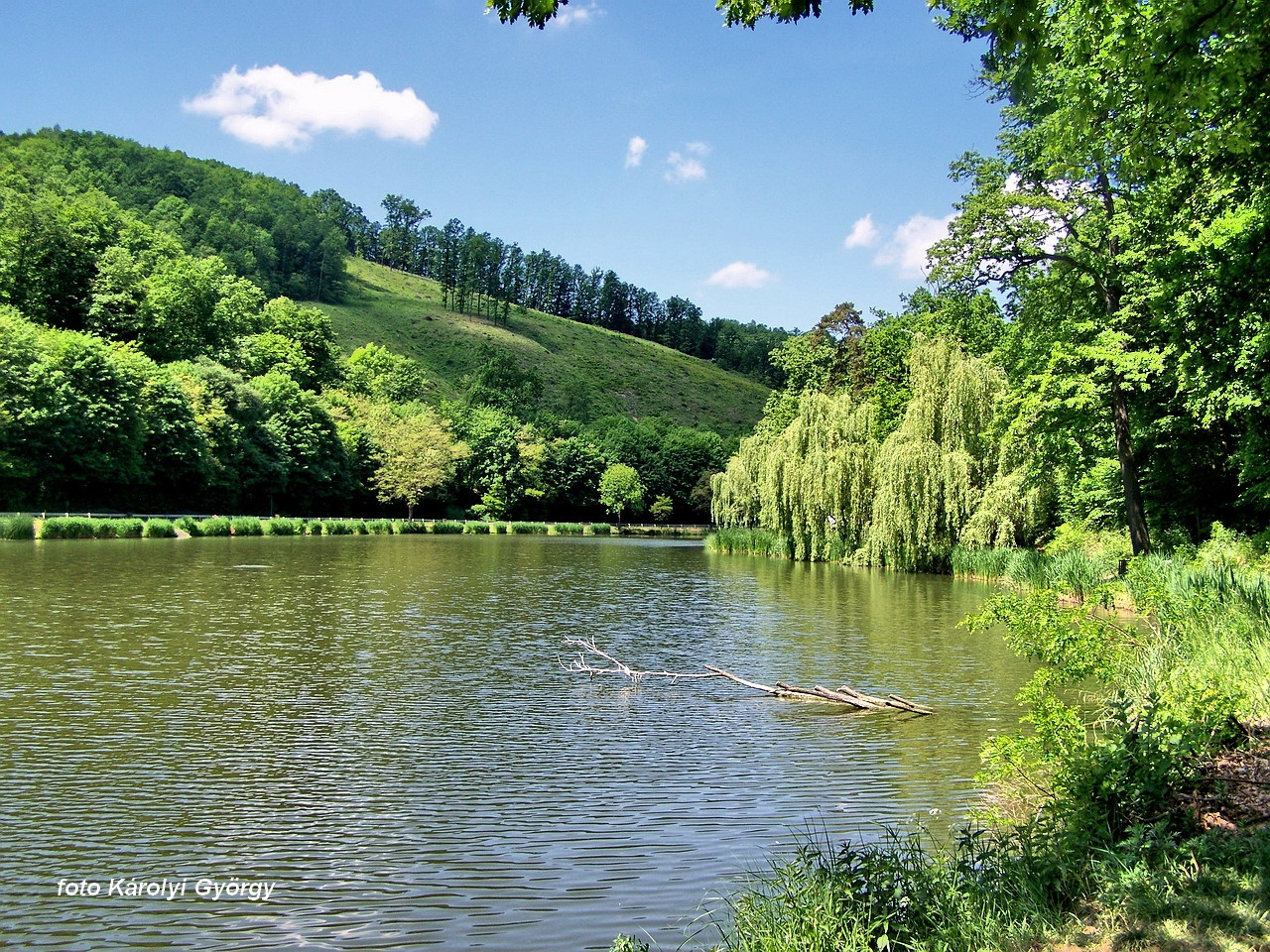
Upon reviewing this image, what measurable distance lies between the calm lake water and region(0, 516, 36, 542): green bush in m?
23.6

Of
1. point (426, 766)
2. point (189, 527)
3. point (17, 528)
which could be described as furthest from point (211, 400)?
point (426, 766)

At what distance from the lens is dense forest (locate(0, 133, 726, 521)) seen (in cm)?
4969

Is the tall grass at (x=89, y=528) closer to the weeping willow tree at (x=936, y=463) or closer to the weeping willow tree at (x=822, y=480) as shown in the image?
the weeping willow tree at (x=822, y=480)

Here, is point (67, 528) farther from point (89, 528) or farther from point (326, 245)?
point (326, 245)

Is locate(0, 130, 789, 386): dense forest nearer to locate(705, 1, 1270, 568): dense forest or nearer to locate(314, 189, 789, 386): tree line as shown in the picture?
locate(314, 189, 789, 386): tree line

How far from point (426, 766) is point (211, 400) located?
58633mm

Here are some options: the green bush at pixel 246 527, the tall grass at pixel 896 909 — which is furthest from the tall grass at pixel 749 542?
the tall grass at pixel 896 909

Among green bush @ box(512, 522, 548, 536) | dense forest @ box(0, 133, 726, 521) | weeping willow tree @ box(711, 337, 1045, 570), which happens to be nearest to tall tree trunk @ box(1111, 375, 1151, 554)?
weeping willow tree @ box(711, 337, 1045, 570)

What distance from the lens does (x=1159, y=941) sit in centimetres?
419

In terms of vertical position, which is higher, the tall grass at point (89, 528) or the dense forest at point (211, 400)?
the dense forest at point (211, 400)

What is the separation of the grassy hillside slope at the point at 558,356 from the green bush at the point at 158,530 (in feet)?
202

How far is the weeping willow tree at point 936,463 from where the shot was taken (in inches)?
1288

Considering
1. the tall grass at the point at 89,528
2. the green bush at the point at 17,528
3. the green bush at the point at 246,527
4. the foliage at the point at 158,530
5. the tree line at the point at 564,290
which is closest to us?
the green bush at the point at 17,528

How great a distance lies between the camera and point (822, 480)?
38438mm
